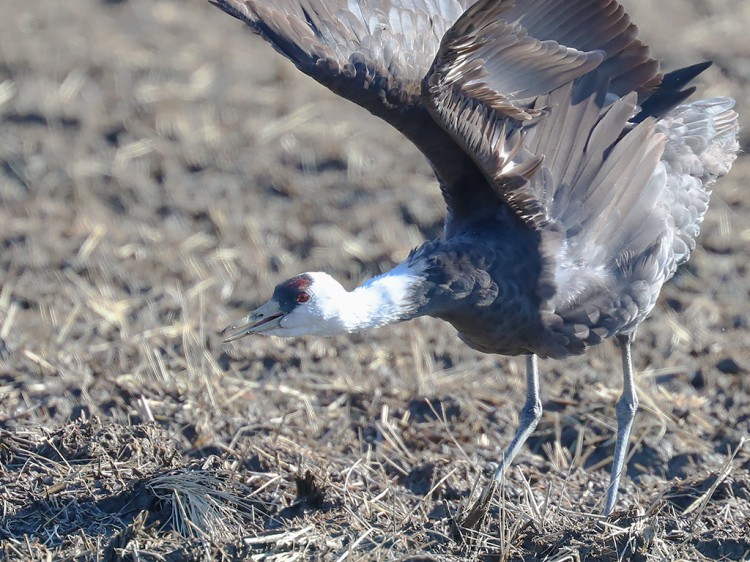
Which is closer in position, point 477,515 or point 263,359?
point 477,515

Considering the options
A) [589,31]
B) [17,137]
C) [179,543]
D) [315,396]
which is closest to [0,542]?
[179,543]

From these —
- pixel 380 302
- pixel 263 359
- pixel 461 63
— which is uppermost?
pixel 461 63

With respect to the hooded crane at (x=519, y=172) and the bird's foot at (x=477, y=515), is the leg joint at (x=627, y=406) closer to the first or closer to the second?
the hooded crane at (x=519, y=172)

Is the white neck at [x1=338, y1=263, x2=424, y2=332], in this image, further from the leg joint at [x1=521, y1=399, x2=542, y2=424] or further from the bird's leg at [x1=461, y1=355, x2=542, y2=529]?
the leg joint at [x1=521, y1=399, x2=542, y2=424]

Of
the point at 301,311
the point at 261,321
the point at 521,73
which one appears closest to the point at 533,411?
the point at 301,311

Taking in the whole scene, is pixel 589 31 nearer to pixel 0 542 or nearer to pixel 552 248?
pixel 552 248

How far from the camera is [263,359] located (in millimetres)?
7199

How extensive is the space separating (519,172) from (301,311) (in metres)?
1.23

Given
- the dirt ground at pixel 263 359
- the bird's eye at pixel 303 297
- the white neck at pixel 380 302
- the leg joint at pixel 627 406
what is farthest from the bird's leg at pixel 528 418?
the bird's eye at pixel 303 297

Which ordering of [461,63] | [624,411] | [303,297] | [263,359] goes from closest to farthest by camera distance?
[461,63], [303,297], [624,411], [263,359]

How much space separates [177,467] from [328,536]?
2.90 ft

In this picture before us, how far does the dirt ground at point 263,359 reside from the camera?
5.19 meters

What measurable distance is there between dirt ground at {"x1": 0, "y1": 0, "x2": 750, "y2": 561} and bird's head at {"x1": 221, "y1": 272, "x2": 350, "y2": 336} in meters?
0.67

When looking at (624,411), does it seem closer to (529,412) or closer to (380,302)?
(529,412)
